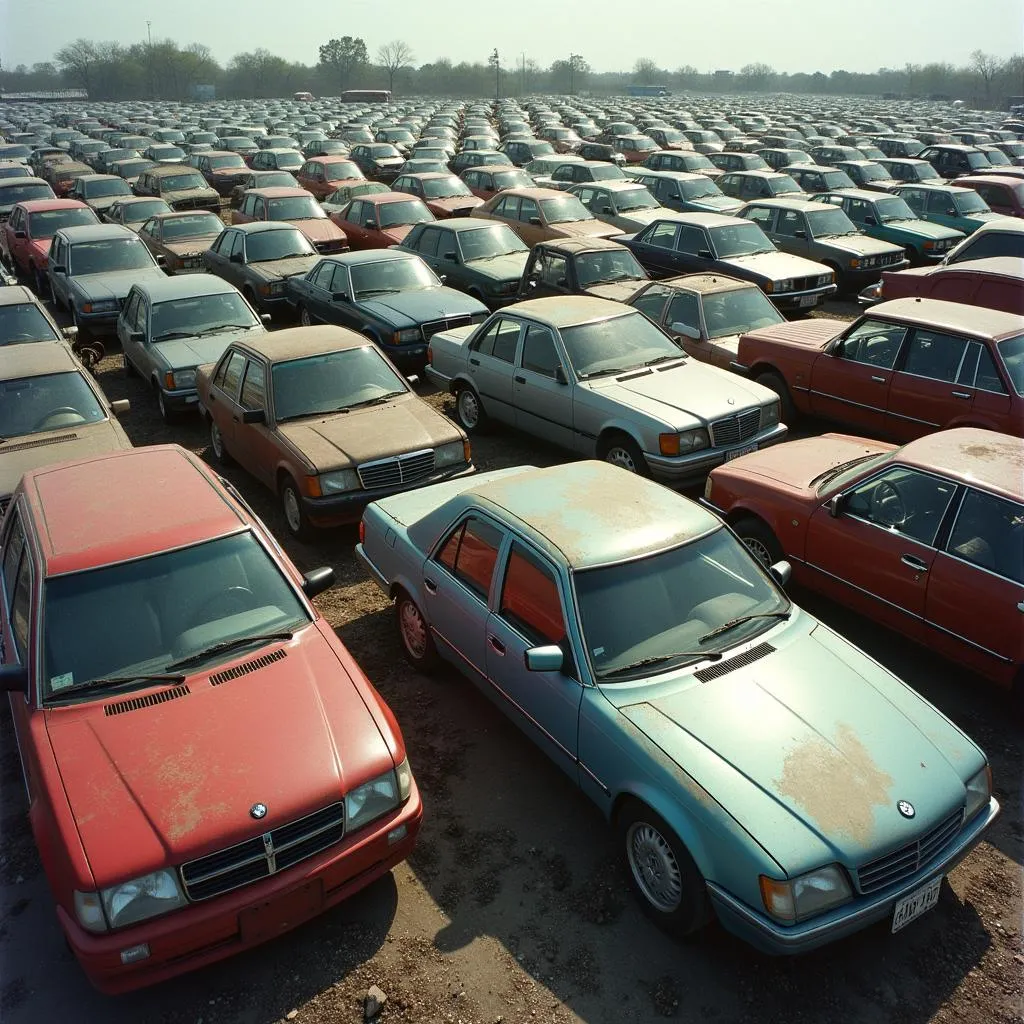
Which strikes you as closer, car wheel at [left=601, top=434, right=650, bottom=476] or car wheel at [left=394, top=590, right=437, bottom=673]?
car wheel at [left=394, top=590, right=437, bottom=673]

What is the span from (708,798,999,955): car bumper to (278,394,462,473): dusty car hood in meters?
4.90

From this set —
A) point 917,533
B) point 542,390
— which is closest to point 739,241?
point 542,390

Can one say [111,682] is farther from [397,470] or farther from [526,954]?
[397,470]

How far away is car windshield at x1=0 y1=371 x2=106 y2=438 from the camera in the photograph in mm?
7633

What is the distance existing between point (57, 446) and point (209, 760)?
15.7ft

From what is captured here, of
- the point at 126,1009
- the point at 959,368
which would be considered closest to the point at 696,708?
the point at 126,1009

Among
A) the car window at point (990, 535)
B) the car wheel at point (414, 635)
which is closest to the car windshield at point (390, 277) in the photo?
the car wheel at point (414, 635)

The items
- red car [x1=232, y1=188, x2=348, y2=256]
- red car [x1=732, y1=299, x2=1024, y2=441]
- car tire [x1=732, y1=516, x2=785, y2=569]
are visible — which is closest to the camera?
car tire [x1=732, y1=516, x2=785, y2=569]

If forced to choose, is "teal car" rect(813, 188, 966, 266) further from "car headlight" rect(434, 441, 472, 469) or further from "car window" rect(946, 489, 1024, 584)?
"car window" rect(946, 489, 1024, 584)

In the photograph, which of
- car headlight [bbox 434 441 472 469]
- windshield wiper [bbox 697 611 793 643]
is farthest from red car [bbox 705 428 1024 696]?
car headlight [bbox 434 441 472 469]

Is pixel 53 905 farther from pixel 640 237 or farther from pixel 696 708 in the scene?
pixel 640 237

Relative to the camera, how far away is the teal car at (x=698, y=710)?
3453mm

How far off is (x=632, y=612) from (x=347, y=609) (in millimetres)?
3161

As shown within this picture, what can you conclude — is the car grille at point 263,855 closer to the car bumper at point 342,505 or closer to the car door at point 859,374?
the car bumper at point 342,505
